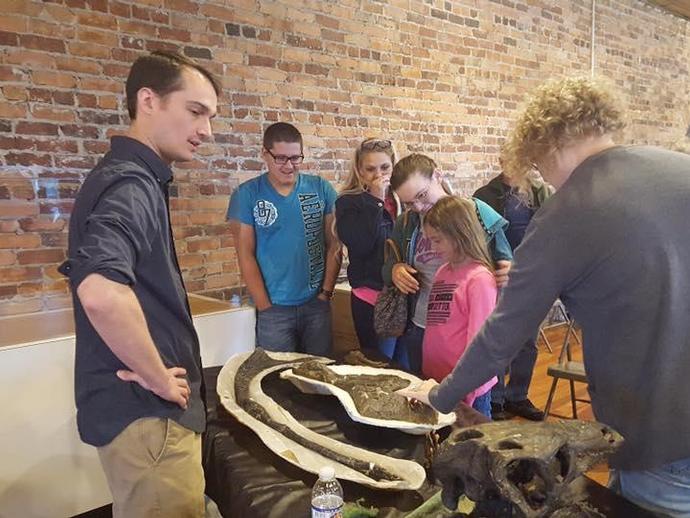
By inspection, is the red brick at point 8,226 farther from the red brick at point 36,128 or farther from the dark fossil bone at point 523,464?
the dark fossil bone at point 523,464

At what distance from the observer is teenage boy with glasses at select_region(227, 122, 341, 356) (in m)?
2.61

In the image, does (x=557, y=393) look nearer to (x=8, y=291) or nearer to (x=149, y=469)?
(x=149, y=469)

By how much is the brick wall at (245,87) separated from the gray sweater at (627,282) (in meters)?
0.28

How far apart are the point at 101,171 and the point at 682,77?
8523 mm

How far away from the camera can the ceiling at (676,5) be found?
263 inches

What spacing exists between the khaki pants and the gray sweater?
2.74 feet

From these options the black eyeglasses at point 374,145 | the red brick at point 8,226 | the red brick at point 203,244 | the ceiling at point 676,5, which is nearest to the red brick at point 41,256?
the red brick at point 8,226

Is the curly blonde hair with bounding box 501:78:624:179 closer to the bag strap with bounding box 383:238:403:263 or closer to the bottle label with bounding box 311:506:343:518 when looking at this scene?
the bottle label with bounding box 311:506:343:518

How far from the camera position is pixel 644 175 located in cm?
106

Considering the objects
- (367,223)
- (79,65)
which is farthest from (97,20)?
(367,223)

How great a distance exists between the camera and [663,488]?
1.12m

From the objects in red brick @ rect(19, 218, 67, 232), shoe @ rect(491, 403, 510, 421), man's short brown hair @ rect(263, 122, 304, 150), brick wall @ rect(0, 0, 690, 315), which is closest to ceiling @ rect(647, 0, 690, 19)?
brick wall @ rect(0, 0, 690, 315)

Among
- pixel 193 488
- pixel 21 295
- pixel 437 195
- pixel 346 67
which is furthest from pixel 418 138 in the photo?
pixel 193 488

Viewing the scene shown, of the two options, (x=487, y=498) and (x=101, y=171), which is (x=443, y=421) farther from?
(x=101, y=171)
